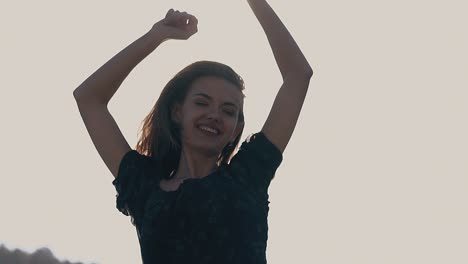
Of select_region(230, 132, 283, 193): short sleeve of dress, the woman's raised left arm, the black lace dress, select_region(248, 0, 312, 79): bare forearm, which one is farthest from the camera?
Answer: select_region(248, 0, 312, 79): bare forearm

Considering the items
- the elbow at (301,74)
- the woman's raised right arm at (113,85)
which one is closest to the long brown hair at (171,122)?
the woman's raised right arm at (113,85)

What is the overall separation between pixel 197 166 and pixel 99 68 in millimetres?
724

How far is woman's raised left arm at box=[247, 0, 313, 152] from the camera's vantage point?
577 cm

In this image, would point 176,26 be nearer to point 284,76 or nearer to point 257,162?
point 284,76

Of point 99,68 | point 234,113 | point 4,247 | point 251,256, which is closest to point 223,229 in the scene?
point 251,256

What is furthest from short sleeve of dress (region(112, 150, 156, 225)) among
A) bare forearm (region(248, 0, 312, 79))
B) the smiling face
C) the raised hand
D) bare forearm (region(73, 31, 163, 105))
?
bare forearm (region(248, 0, 312, 79))

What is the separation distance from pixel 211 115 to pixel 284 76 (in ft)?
1.55

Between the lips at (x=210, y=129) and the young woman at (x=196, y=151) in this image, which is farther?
the lips at (x=210, y=129)

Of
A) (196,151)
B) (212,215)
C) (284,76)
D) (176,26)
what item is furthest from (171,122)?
(212,215)

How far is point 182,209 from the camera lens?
18.0 ft

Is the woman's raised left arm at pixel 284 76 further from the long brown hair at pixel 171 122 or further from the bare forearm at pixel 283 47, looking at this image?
the long brown hair at pixel 171 122

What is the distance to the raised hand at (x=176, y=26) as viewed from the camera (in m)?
5.86

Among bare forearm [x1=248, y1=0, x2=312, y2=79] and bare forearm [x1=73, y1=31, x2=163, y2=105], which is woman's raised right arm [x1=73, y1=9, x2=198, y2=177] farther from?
bare forearm [x1=248, y1=0, x2=312, y2=79]

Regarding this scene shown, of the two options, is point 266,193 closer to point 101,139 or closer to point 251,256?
point 251,256
